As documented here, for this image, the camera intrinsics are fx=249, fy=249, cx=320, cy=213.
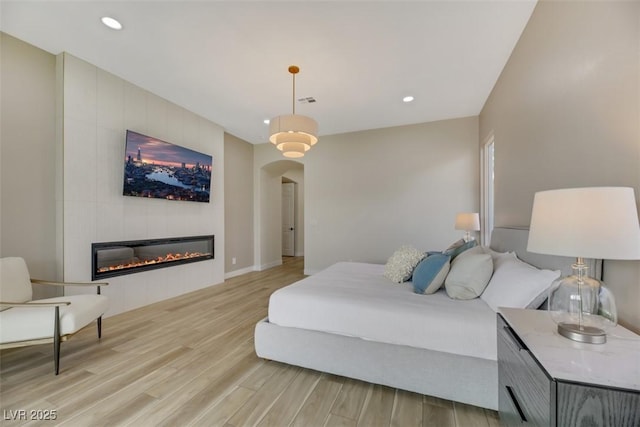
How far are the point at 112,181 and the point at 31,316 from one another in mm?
1715

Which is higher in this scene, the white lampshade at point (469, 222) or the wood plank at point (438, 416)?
the white lampshade at point (469, 222)

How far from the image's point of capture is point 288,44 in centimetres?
244

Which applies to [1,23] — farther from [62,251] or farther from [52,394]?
[52,394]

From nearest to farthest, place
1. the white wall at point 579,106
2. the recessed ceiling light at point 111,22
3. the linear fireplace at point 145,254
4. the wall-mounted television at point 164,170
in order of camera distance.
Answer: the white wall at point 579,106
the recessed ceiling light at point 111,22
the linear fireplace at point 145,254
the wall-mounted television at point 164,170

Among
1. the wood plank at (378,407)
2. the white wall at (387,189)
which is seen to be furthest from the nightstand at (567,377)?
the white wall at (387,189)

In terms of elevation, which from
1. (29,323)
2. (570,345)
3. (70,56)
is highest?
(70,56)

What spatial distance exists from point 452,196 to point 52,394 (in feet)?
16.9

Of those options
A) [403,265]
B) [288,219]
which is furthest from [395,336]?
[288,219]

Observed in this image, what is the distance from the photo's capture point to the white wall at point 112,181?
274 centimetres

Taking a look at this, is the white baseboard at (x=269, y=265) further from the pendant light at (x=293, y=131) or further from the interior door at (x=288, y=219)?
the pendant light at (x=293, y=131)

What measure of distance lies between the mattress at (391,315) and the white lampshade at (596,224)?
2.71 feet

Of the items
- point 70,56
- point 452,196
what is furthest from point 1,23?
point 452,196

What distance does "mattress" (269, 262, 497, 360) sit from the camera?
1530 millimetres

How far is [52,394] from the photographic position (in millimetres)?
1703
